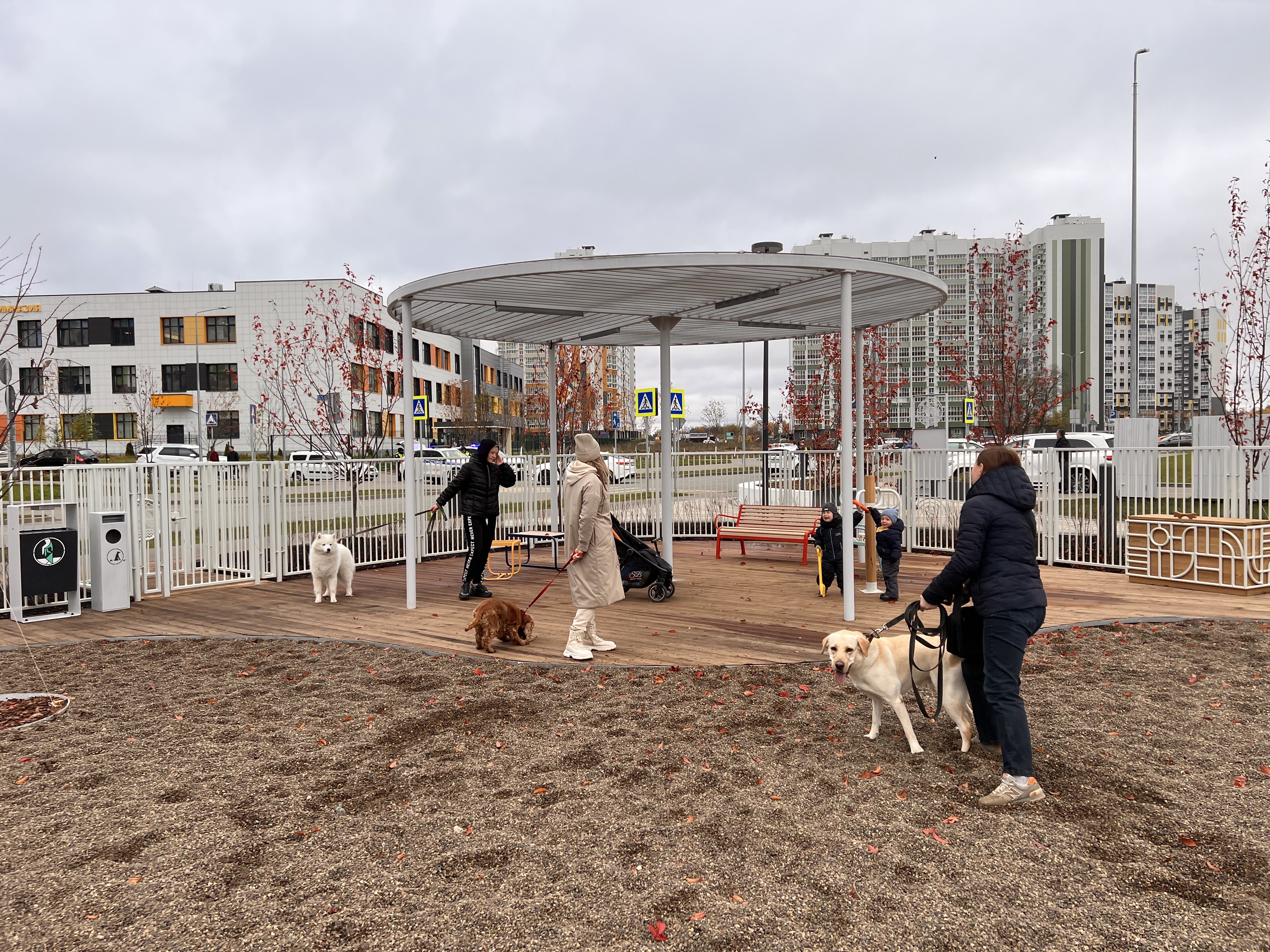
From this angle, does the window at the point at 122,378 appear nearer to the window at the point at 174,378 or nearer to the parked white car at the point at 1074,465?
the window at the point at 174,378

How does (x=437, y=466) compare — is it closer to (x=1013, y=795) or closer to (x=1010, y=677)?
(x=1010, y=677)

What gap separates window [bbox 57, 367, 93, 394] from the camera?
44.1 m

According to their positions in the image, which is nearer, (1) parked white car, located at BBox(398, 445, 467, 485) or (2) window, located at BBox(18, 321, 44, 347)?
(1) parked white car, located at BBox(398, 445, 467, 485)

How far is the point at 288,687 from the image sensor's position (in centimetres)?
562

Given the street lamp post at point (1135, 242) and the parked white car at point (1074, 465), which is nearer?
the parked white car at point (1074, 465)

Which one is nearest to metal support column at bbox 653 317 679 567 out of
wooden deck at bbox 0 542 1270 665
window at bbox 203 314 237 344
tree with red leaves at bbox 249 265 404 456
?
wooden deck at bbox 0 542 1270 665

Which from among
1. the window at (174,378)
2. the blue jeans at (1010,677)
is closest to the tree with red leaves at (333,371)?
the window at (174,378)

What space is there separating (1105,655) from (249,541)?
9182 mm

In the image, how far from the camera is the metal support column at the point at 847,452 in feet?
22.7

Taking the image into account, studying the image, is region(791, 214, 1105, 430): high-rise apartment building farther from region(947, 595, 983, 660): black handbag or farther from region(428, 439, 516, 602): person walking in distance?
region(947, 595, 983, 660): black handbag

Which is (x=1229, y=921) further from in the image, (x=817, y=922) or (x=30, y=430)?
(x=30, y=430)

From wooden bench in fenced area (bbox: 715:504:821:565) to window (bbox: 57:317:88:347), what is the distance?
60.5 meters

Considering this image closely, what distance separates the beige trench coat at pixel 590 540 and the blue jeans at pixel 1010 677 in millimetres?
2849

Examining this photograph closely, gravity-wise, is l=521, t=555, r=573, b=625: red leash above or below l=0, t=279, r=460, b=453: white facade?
below
